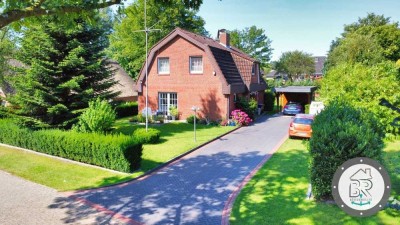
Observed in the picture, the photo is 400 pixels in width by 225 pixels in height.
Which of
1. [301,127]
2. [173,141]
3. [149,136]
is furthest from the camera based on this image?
[301,127]

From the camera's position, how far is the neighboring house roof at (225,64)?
917 inches

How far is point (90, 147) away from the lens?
12.8 meters

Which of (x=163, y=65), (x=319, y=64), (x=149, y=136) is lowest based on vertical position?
(x=149, y=136)

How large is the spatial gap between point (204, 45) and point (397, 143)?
15.1 meters

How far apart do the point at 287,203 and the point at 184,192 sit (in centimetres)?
347

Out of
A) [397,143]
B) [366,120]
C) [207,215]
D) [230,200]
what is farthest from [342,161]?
[397,143]

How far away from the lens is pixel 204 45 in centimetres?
2341

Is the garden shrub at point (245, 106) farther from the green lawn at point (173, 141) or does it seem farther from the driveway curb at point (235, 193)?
the driveway curb at point (235, 193)

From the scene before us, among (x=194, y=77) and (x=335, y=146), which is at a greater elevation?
(x=194, y=77)

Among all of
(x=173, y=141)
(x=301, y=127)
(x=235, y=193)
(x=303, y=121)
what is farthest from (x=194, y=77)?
(x=235, y=193)

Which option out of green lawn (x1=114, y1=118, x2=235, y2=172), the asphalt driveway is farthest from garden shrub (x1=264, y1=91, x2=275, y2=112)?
the asphalt driveway

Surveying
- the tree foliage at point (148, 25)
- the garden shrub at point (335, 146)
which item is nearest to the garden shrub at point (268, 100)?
the tree foliage at point (148, 25)

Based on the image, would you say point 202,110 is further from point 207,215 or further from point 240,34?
point 240,34

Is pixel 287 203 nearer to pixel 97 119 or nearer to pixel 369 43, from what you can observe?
pixel 97 119
